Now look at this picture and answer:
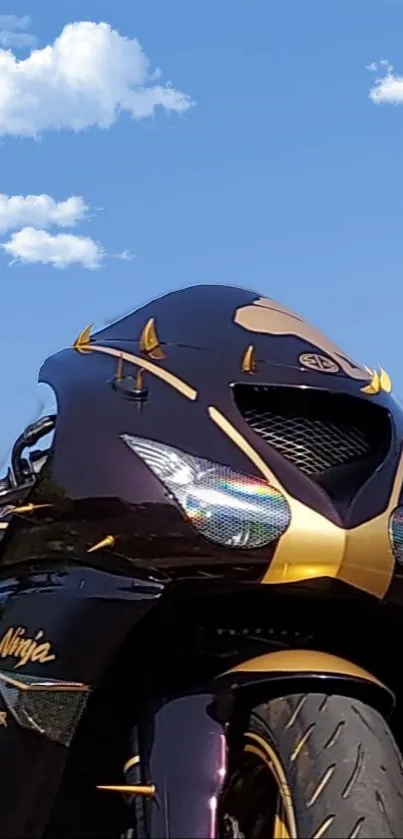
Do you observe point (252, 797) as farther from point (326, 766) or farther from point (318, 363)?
point (318, 363)

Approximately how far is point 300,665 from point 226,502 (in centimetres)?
37

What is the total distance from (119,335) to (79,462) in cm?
50

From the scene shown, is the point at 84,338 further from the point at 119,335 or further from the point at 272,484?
the point at 272,484

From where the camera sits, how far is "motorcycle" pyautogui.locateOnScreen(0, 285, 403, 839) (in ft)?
8.39

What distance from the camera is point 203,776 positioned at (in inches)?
98.6

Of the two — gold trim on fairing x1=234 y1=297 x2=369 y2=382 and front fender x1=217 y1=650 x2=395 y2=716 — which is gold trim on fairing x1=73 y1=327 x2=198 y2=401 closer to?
gold trim on fairing x1=234 y1=297 x2=369 y2=382

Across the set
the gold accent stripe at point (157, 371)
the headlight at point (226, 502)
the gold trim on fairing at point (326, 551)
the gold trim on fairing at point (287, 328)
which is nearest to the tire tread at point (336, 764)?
the gold trim on fairing at point (326, 551)

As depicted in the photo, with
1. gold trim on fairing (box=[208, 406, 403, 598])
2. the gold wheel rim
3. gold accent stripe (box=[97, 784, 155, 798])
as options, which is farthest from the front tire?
gold trim on fairing (box=[208, 406, 403, 598])

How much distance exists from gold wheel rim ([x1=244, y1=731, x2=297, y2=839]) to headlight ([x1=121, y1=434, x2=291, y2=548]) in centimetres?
42

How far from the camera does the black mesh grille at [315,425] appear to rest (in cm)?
292

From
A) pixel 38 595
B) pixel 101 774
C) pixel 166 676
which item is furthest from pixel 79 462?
pixel 101 774

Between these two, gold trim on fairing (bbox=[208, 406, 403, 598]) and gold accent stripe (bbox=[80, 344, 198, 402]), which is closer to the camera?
gold trim on fairing (bbox=[208, 406, 403, 598])

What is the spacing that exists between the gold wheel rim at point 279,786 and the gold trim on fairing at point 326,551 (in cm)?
34

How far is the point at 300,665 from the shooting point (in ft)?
8.58
